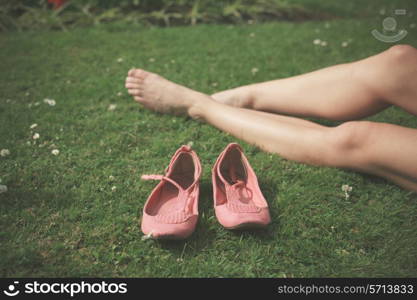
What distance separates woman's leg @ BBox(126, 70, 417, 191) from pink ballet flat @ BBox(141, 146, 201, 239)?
0.59m

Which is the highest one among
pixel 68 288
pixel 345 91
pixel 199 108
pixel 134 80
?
pixel 345 91

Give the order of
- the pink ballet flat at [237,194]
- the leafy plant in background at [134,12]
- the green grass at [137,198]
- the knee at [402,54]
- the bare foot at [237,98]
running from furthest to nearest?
1. the leafy plant in background at [134,12]
2. the bare foot at [237,98]
3. the knee at [402,54]
4. the pink ballet flat at [237,194]
5. the green grass at [137,198]

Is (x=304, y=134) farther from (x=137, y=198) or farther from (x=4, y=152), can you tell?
(x=4, y=152)

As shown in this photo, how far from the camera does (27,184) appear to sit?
220cm

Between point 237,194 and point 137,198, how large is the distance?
0.59 m

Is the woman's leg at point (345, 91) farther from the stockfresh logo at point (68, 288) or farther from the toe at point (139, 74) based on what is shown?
the stockfresh logo at point (68, 288)

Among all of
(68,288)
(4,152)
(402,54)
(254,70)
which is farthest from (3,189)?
(254,70)

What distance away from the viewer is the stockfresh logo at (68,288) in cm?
161

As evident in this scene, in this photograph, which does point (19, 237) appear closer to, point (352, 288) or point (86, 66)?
point (352, 288)

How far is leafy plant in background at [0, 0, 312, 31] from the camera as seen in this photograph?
5.05 metres

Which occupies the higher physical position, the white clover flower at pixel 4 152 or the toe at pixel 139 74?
the toe at pixel 139 74

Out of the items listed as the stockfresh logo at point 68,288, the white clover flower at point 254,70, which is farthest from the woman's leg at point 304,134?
the stockfresh logo at point 68,288

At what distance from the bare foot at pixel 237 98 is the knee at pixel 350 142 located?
2.81ft

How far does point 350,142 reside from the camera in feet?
6.95
